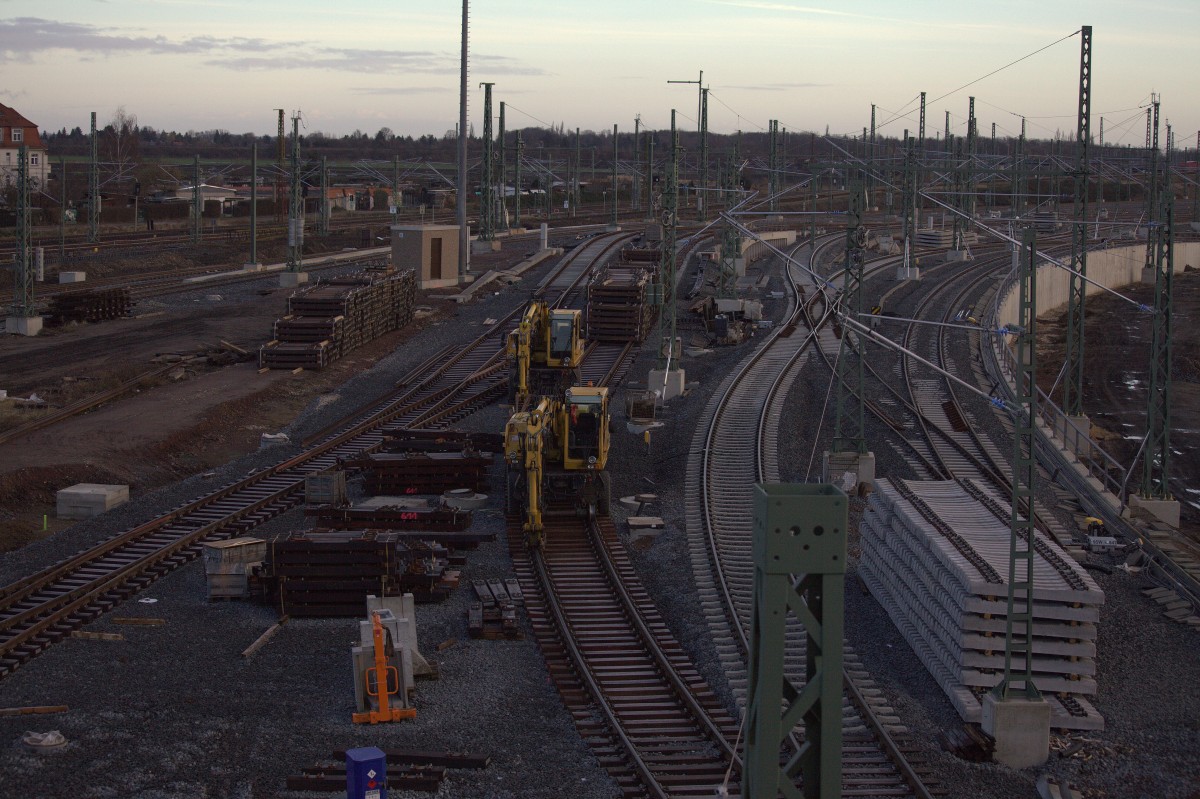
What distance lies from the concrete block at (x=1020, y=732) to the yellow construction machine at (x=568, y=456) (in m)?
9.35

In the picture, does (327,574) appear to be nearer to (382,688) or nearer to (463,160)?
(382,688)

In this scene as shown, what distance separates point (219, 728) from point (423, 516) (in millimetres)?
7993

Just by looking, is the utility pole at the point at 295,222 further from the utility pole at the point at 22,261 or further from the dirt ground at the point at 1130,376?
the dirt ground at the point at 1130,376

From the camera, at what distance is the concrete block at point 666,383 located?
32844 mm

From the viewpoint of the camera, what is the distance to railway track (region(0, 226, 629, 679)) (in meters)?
16.6

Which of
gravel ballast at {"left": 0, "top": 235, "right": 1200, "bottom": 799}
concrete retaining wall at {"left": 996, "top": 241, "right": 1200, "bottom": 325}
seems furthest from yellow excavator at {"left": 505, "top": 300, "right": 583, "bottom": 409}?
concrete retaining wall at {"left": 996, "top": 241, "right": 1200, "bottom": 325}

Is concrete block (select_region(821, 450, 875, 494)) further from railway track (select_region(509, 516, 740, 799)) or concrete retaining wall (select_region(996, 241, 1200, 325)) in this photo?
concrete retaining wall (select_region(996, 241, 1200, 325))

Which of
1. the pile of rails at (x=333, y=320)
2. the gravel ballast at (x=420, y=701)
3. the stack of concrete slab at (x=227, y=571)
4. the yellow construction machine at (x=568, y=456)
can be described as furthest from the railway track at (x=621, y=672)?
the pile of rails at (x=333, y=320)

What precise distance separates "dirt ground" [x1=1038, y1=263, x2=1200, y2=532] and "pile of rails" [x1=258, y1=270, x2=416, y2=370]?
68.6ft

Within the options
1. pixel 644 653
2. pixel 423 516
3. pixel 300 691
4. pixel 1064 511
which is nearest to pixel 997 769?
pixel 644 653

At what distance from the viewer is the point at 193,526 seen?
21172mm

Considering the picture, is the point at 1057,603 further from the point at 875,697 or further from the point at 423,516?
the point at 423,516

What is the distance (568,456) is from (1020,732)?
399 inches

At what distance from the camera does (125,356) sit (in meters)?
37.3
